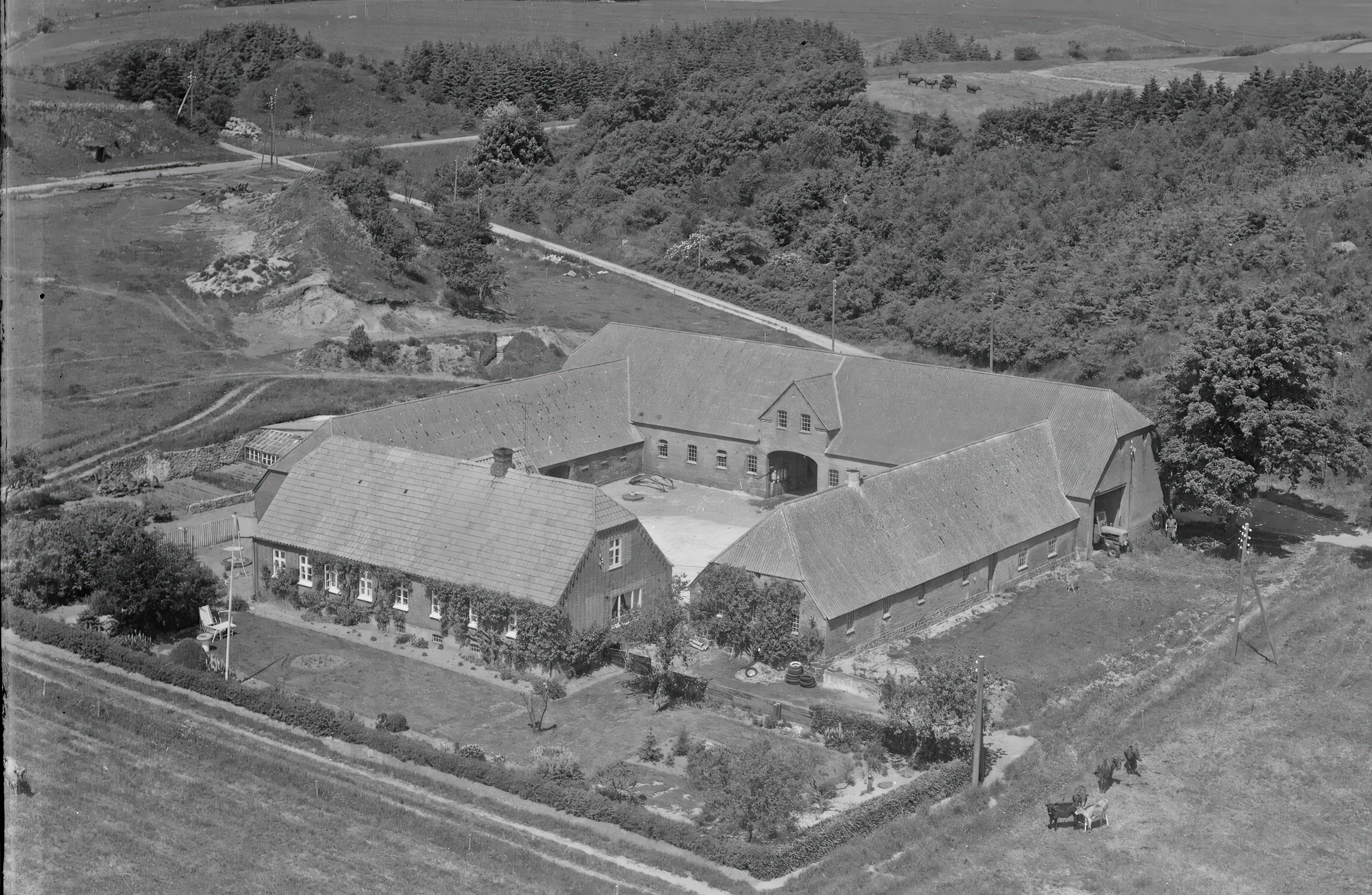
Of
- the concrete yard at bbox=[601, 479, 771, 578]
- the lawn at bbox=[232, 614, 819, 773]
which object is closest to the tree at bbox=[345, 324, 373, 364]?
the concrete yard at bbox=[601, 479, 771, 578]

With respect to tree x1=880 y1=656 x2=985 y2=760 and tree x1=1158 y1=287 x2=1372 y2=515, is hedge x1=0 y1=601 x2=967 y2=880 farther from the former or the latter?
tree x1=1158 y1=287 x2=1372 y2=515

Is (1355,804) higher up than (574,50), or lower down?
lower down

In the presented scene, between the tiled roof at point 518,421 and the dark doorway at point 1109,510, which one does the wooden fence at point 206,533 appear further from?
the dark doorway at point 1109,510

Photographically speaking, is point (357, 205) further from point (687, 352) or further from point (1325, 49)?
point (1325, 49)

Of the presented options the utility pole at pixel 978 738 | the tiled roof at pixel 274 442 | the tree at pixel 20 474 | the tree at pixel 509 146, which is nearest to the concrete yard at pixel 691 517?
the tiled roof at pixel 274 442

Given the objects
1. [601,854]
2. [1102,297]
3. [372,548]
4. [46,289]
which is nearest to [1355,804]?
[601,854]

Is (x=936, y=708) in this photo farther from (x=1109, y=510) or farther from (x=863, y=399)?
(x=863, y=399)
